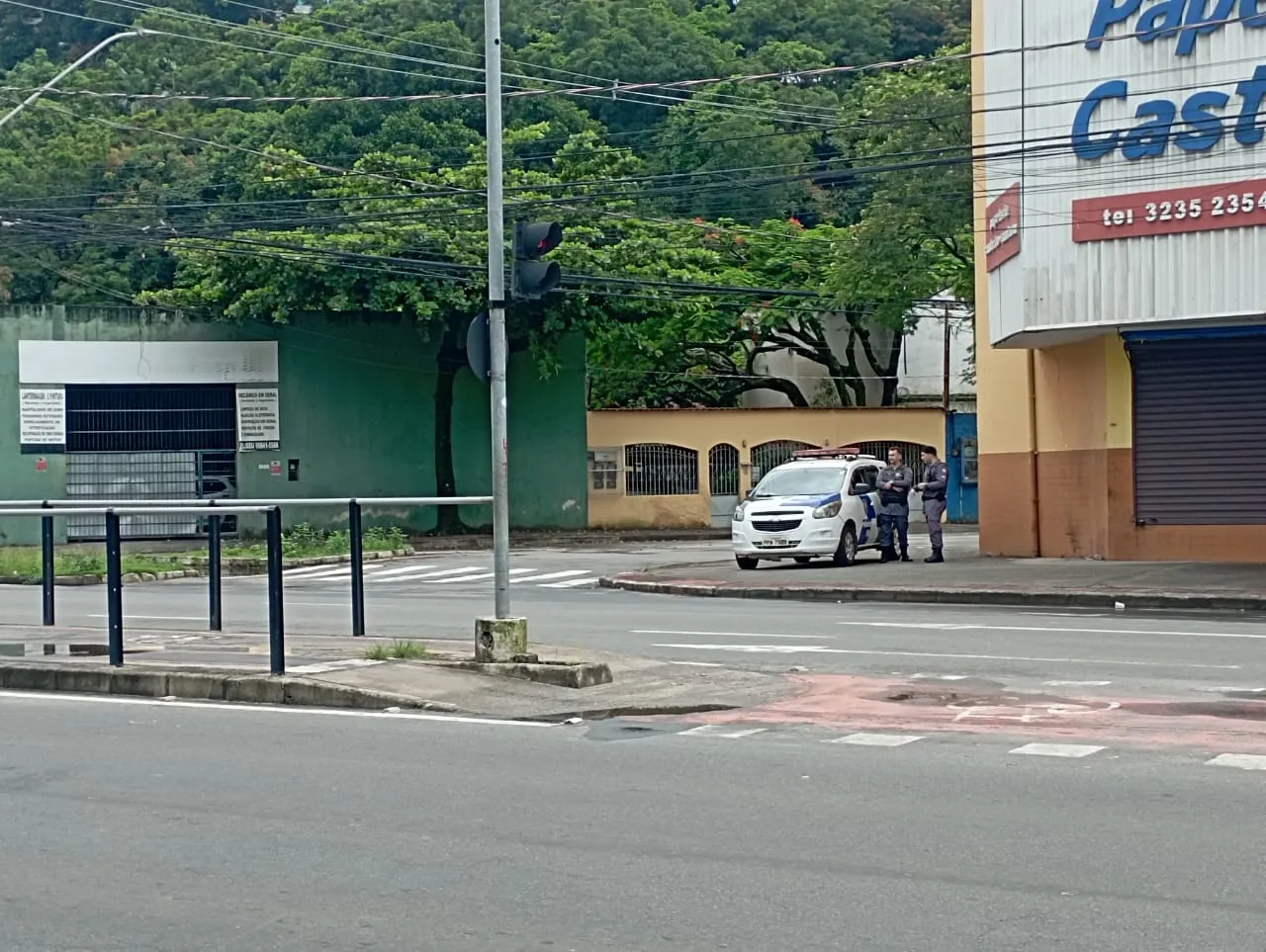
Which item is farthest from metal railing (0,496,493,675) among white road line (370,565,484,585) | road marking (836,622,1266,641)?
white road line (370,565,484,585)

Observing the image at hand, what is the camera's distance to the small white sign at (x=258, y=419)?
138 ft

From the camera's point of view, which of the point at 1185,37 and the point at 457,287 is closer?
the point at 1185,37

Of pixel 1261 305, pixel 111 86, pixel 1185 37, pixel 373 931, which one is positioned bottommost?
pixel 373 931

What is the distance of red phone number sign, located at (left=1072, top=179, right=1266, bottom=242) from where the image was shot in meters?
22.1

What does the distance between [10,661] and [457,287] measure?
2806cm

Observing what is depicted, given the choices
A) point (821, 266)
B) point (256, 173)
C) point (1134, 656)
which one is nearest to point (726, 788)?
Result: point (1134, 656)

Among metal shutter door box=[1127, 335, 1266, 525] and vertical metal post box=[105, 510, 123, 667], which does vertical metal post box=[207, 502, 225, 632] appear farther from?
metal shutter door box=[1127, 335, 1266, 525]

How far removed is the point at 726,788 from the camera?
888 centimetres

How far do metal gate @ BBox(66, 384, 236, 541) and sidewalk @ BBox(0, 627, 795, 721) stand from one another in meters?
27.1

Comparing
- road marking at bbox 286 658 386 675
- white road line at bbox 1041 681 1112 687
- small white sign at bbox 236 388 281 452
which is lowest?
white road line at bbox 1041 681 1112 687

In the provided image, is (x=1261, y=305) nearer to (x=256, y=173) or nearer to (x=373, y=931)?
(x=373, y=931)

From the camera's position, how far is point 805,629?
1781 centimetres

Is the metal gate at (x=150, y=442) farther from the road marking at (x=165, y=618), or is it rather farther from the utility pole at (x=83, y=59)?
the road marking at (x=165, y=618)

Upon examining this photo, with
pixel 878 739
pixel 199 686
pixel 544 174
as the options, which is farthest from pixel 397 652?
pixel 544 174
